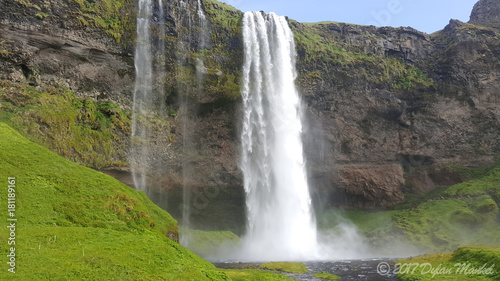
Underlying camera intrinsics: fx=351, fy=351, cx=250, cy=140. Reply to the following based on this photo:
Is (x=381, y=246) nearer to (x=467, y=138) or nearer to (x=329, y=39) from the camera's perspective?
(x=467, y=138)

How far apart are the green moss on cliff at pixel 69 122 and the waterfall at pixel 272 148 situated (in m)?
19.5

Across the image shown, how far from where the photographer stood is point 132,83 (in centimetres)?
5322

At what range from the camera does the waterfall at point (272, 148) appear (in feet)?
171

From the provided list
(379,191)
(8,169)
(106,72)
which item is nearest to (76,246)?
(8,169)

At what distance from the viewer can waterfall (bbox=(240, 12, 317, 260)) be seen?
171ft

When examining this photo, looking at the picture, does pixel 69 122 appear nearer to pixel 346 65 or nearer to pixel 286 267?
pixel 286 267

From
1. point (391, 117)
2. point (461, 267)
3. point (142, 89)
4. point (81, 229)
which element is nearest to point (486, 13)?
point (391, 117)

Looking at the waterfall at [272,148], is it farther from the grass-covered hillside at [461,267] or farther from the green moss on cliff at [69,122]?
the grass-covered hillside at [461,267]

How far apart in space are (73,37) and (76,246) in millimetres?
40850

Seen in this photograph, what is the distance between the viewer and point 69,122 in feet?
146

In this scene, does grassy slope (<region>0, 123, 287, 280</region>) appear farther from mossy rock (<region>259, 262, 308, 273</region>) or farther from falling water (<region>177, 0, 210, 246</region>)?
falling water (<region>177, 0, 210, 246</region>)

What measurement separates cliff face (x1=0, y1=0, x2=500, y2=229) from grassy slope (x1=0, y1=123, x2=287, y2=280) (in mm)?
23298

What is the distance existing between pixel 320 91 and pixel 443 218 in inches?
1128

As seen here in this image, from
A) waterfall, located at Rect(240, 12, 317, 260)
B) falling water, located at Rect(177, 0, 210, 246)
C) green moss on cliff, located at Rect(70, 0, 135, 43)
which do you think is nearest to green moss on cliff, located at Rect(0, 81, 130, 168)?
falling water, located at Rect(177, 0, 210, 246)
